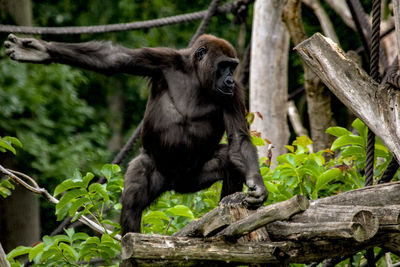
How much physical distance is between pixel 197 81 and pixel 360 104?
151 cm

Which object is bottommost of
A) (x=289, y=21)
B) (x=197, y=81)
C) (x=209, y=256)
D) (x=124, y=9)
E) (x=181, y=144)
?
(x=209, y=256)

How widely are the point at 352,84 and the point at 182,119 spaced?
1464 millimetres

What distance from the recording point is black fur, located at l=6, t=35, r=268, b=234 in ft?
13.8

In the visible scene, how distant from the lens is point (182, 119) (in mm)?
4402

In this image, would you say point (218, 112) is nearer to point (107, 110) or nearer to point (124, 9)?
point (124, 9)

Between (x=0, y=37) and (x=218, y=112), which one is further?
(x=0, y=37)

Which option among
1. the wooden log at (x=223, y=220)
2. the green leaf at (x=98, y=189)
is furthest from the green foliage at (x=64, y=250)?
the wooden log at (x=223, y=220)

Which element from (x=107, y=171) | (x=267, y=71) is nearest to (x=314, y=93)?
(x=267, y=71)

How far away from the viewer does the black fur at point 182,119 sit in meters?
4.22

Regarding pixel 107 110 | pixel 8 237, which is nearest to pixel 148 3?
pixel 107 110

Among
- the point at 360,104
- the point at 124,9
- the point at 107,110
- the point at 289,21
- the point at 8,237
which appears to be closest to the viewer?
the point at 360,104

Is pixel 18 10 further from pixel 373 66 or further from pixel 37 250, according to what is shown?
pixel 373 66

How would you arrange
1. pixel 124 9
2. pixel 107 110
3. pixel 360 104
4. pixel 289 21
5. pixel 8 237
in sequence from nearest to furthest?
pixel 360 104, pixel 289 21, pixel 8 237, pixel 124 9, pixel 107 110

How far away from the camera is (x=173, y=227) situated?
441 centimetres
